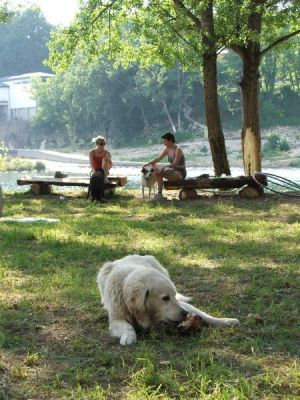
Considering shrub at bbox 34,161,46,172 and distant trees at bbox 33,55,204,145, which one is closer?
shrub at bbox 34,161,46,172

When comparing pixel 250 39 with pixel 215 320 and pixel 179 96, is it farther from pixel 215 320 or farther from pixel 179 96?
pixel 179 96

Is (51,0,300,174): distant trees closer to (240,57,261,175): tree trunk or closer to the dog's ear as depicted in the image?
(240,57,261,175): tree trunk

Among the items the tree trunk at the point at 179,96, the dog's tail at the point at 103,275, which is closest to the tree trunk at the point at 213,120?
the dog's tail at the point at 103,275

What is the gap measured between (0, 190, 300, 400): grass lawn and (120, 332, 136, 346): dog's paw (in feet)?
0.16

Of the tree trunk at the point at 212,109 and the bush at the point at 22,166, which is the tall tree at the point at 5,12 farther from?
the bush at the point at 22,166

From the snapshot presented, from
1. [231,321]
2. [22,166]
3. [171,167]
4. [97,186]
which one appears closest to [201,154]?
[22,166]

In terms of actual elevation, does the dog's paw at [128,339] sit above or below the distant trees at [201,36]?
below

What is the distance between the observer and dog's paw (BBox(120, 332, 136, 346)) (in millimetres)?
3809

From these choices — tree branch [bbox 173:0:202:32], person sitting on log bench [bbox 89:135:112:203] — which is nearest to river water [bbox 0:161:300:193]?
person sitting on log bench [bbox 89:135:112:203]

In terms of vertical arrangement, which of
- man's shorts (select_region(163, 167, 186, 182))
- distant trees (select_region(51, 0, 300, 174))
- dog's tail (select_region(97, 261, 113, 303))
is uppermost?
distant trees (select_region(51, 0, 300, 174))

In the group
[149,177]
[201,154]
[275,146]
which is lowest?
[149,177]

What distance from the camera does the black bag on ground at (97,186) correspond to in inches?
485

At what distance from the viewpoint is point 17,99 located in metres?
80.0

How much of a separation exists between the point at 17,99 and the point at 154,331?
7932cm
